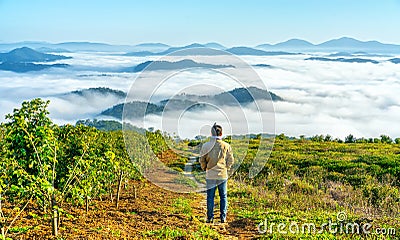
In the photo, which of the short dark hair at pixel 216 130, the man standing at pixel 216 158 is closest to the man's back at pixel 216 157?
the man standing at pixel 216 158

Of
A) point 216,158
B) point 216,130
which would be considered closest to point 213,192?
point 216,158

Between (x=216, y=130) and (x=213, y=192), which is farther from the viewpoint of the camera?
(x=213, y=192)

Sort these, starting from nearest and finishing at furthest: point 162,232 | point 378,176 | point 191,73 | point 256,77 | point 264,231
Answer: point 162,232 < point 264,231 < point 256,77 < point 191,73 < point 378,176

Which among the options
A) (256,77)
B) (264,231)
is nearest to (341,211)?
(264,231)

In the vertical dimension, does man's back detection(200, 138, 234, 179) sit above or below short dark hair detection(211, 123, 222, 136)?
below

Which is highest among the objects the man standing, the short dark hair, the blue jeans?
the short dark hair

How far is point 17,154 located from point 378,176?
17.3 metres

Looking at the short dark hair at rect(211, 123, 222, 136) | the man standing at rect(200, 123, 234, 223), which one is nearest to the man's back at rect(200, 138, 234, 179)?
the man standing at rect(200, 123, 234, 223)

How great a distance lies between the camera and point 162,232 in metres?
9.20

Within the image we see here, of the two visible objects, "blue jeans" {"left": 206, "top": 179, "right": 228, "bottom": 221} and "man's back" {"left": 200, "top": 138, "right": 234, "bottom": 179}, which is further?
"blue jeans" {"left": 206, "top": 179, "right": 228, "bottom": 221}

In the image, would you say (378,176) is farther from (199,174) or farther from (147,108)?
(147,108)

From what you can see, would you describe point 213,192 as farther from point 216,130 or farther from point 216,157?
point 216,130

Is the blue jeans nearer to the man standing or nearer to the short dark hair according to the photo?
the man standing

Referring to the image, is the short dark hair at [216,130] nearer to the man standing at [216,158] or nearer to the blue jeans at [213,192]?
the man standing at [216,158]
